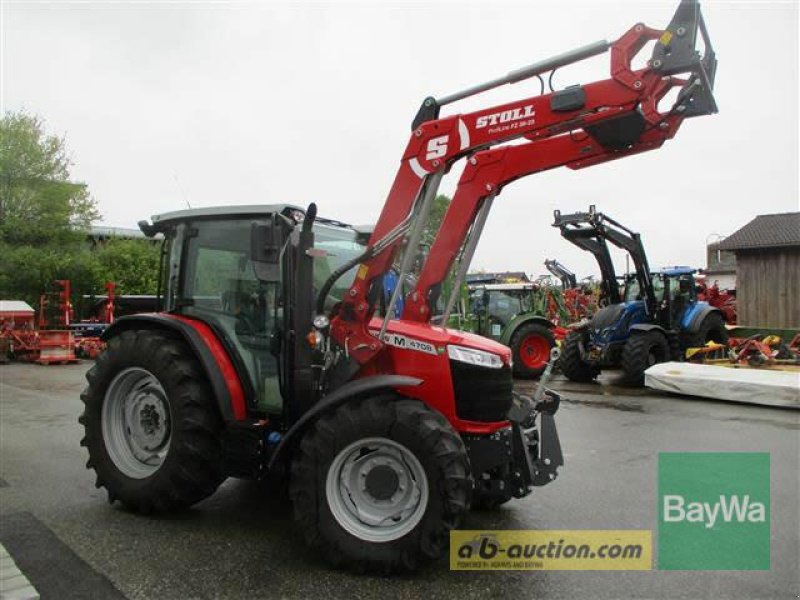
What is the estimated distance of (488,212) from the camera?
13.7ft

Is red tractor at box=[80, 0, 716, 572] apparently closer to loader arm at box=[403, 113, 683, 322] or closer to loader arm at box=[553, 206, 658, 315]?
loader arm at box=[403, 113, 683, 322]

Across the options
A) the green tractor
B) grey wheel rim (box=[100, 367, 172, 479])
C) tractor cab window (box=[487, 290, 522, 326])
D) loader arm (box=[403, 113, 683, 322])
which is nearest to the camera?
loader arm (box=[403, 113, 683, 322])

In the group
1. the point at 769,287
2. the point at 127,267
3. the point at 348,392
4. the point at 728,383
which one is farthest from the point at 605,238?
the point at 127,267

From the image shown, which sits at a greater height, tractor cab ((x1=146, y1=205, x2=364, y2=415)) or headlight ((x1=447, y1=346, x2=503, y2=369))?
tractor cab ((x1=146, y1=205, x2=364, y2=415))

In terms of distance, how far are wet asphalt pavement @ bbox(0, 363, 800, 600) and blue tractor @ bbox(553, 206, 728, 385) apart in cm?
509

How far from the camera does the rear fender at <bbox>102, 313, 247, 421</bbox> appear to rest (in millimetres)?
4215

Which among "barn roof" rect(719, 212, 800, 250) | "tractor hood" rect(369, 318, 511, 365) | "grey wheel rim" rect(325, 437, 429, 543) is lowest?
"grey wheel rim" rect(325, 437, 429, 543)

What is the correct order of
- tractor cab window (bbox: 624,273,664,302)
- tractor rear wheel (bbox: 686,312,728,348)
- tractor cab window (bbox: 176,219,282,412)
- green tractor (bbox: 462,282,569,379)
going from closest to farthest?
tractor cab window (bbox: 176,219,282,412) → tractor rear wheel (bbox: 686,312,728,348) → tractor cab window (bbox: 624,273,664,302) → green tractor (bbox: 462,282,569,379)

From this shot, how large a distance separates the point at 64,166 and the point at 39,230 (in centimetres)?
381

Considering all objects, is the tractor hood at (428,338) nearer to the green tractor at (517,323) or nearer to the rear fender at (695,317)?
the green tractor at (517,323)

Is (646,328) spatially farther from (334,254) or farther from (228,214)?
(228,214)

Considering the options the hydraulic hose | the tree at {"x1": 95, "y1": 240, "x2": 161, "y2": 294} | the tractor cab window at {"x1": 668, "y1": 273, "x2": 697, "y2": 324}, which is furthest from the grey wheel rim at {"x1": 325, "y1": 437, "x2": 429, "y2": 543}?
the tree at {"x1": 95, "y1": 240, "x2": 161, "y2": 294}

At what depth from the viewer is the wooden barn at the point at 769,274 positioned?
22.2m

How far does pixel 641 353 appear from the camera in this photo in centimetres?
1214
